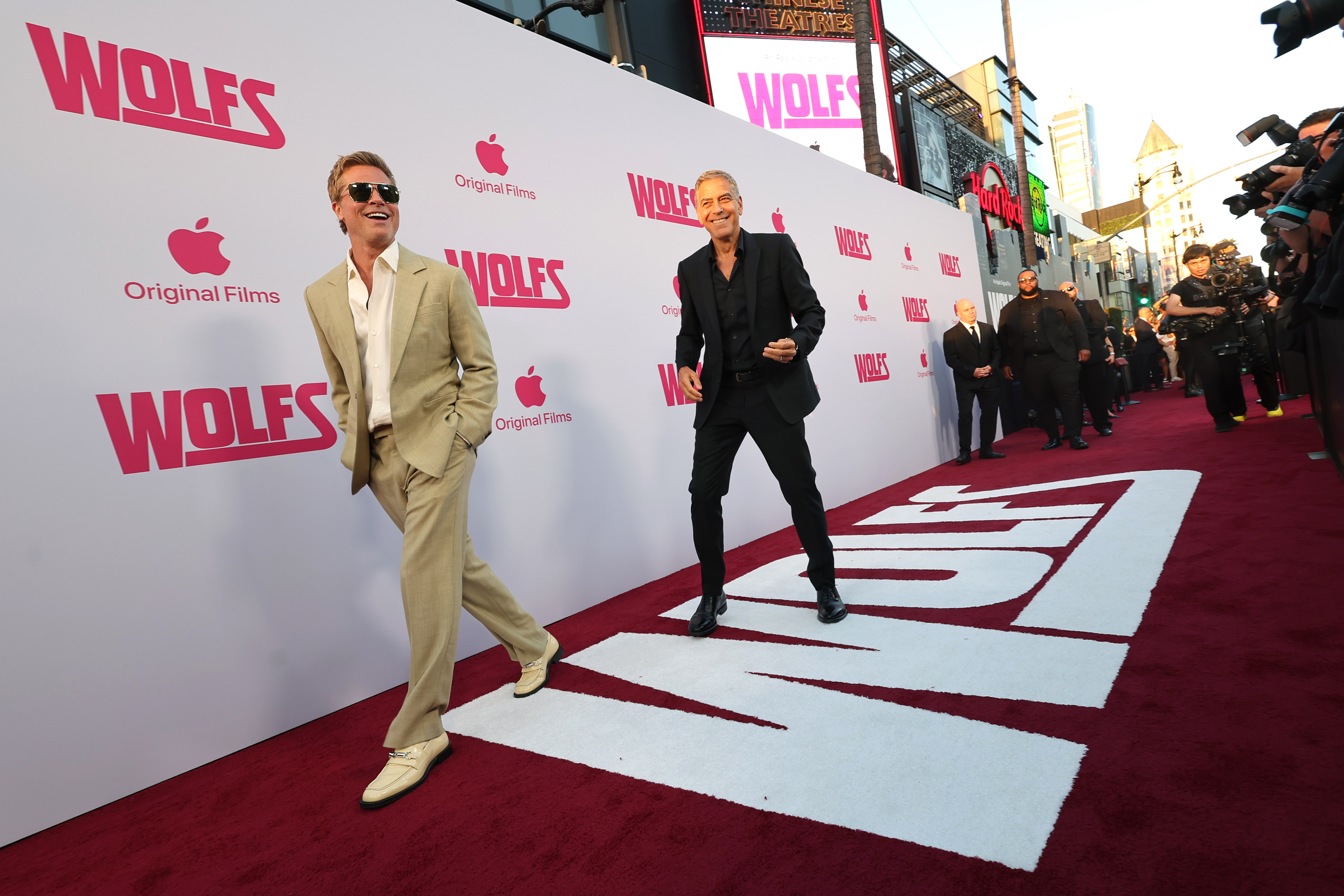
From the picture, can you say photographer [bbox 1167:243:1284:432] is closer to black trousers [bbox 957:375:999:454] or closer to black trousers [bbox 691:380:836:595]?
black trousers [bbox 957:375:999:454]


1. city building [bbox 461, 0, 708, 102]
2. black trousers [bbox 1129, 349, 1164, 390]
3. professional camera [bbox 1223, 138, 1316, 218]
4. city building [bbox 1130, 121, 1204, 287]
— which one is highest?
city building [bbox 1130, 121, 1204, 287]

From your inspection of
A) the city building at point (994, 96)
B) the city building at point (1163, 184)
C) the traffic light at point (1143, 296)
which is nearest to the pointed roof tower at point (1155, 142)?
the city building at point (1163, 184)

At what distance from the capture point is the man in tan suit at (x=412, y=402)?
6.79 feet

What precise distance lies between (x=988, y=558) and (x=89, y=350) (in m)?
3.72

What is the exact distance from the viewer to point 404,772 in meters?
2.01

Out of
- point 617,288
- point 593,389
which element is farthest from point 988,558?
point 617,288

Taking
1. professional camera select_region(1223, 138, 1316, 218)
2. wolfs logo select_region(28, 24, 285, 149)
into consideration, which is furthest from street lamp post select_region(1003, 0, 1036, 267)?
wolfs logo select_region(28, 24, 285, 149)

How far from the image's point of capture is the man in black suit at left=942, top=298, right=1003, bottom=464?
7.41 m

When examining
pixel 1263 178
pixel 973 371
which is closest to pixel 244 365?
pixel 1263 178

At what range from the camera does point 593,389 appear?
155 inches

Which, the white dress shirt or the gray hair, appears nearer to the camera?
the white dress shirt

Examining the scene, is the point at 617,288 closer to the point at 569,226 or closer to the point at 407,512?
the point at 569,226

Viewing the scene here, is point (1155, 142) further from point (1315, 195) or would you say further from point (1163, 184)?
point (1315, 195)

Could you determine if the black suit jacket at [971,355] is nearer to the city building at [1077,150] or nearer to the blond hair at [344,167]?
the blond hair at [344,167]
